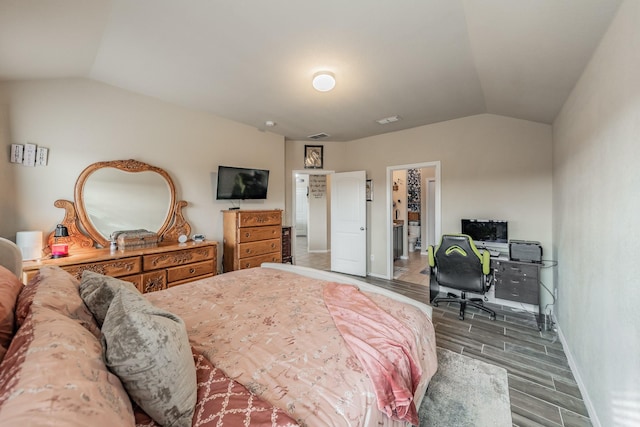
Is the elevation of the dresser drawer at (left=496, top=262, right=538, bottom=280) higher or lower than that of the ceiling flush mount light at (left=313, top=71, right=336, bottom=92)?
lower

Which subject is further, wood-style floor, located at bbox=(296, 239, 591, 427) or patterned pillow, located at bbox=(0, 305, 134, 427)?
wood-style floor, located at bbox=(296, 239, 591, 427)

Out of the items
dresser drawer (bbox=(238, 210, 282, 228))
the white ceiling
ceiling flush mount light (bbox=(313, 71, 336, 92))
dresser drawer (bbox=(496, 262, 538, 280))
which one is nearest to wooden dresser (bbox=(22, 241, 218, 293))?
dresser drawer (bbox=(238, 210, 282, 228))

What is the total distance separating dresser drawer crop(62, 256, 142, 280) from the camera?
216 cm

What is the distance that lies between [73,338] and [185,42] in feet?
7.11

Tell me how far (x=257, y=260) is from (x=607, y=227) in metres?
3.43

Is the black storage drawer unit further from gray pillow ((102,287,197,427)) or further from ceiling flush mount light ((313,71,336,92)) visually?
gray pillow ((102,287,197,427))

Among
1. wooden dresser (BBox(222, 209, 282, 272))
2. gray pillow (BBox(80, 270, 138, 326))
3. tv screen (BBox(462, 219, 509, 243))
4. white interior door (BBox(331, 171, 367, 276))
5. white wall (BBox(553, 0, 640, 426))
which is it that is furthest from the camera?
white interior door (BBox(331, 171, 367, 276))

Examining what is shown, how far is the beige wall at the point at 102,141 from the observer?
2.27 m

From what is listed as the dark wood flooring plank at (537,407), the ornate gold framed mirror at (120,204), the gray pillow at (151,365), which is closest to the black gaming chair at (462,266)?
the dark wood flooring plank at (537,407)

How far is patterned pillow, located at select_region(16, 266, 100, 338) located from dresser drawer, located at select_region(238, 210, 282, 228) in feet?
7.38

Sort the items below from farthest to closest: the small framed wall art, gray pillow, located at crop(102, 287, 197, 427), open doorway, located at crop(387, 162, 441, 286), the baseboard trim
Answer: open doorway, located at crop(387, 162, 441, 286) → the small framed wall art → the baseboard trim → gray pillow, located at crop(102, 287, 197, 427)

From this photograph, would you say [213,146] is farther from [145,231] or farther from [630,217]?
[630,217]

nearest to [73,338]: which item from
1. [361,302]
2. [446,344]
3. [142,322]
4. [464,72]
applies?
[142,322]

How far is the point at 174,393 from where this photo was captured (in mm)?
763
